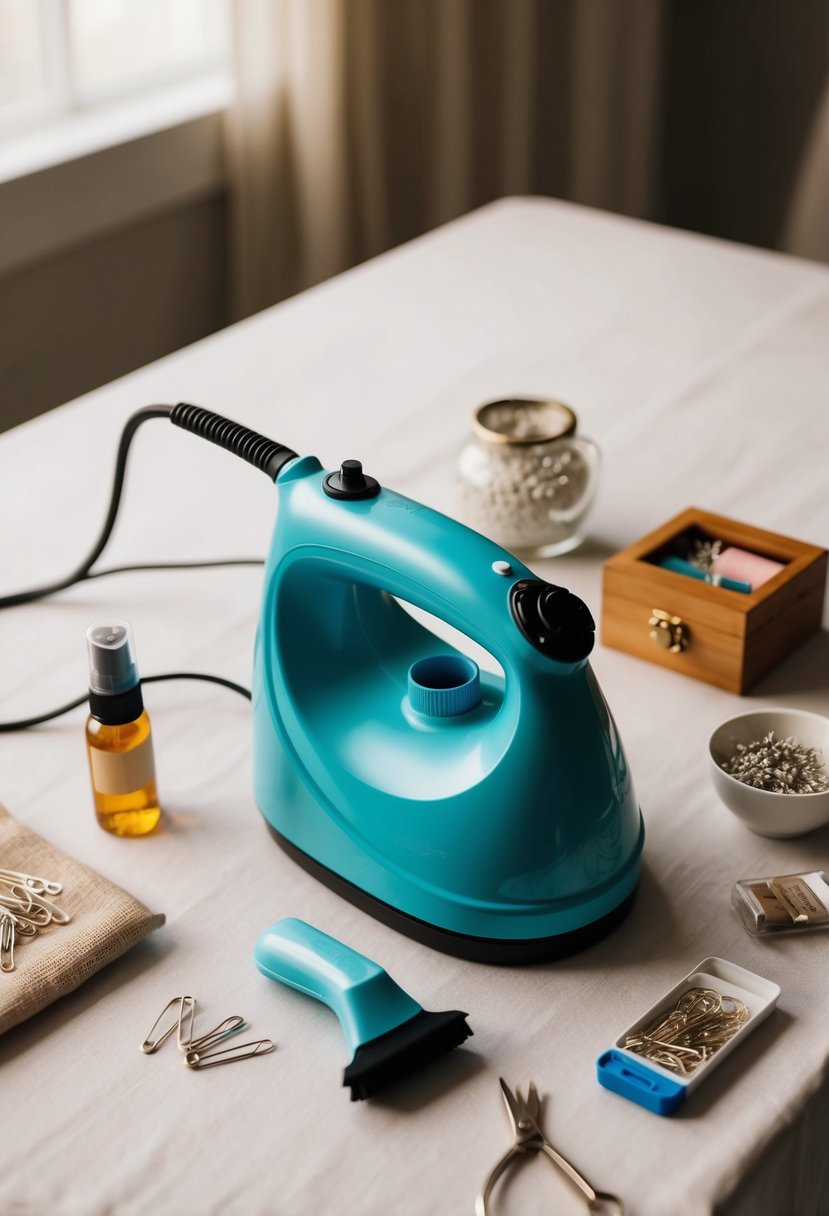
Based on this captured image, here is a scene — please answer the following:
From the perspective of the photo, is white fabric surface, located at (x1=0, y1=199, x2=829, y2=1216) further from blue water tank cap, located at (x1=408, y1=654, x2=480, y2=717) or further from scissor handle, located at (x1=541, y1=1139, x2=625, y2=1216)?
blue water tank cap, located at (x1=408, y1=654, x2=480, y2=717)

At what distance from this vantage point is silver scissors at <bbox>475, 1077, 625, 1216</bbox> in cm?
63

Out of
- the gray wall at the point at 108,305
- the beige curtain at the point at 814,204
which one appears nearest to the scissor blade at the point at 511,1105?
the gray wall at the point at 108,305

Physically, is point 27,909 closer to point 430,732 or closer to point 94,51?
point 430,732

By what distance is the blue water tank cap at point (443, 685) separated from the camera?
2.63ft

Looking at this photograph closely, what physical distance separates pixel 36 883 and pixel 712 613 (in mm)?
488

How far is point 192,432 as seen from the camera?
3.10 feet

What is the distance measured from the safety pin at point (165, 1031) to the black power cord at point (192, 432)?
11.7 inches

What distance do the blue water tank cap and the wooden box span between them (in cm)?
22

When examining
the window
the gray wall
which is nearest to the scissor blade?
the gray wall

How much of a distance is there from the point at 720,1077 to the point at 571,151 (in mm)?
2308

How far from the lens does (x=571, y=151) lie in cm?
271

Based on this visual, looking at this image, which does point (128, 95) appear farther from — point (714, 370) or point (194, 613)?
point (194, 613)

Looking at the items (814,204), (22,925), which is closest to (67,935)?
(22,925)

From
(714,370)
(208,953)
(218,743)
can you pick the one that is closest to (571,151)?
(714,370)
